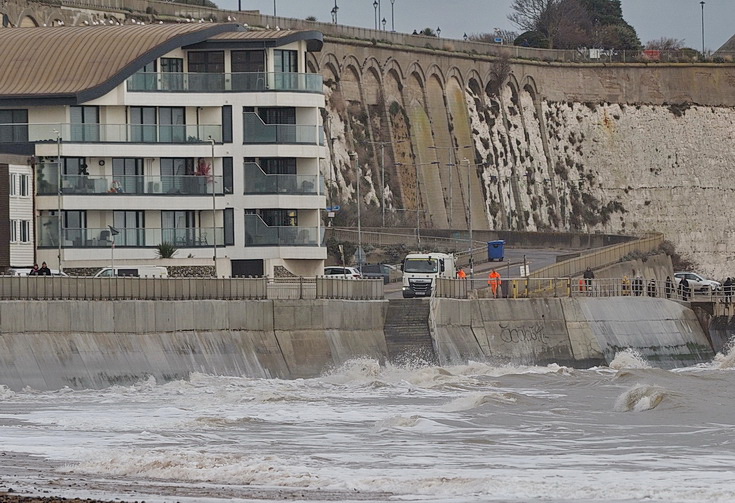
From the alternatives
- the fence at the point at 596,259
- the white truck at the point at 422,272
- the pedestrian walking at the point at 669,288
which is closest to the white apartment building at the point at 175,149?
the white truck at the point at 422,272

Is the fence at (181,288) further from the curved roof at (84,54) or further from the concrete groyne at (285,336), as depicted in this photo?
the curved roof at (84,54)

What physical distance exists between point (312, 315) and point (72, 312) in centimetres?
923

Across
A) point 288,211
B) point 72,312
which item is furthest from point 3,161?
point 72,312

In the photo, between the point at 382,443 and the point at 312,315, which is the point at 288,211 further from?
the point at 382,443

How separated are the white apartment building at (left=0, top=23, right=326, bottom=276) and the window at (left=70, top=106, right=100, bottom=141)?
0.05 m

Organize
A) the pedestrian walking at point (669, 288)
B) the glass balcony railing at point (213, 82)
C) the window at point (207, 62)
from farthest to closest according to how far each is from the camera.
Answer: the pedestrian walking at point (669, 288) → the window at point (207, 62) → the glass balcony railing at point (213, 82)

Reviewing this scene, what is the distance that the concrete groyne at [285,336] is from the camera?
45562mm

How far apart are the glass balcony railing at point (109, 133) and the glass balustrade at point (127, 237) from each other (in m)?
3.32

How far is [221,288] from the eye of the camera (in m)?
51.6

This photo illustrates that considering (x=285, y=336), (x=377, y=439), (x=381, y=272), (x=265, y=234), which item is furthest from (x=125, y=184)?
(x=377, y=439)

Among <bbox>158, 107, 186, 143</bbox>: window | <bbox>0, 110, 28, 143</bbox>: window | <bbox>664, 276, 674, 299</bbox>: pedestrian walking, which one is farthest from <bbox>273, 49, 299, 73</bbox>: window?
<bbox>664, 276, 674, 299</bbox>: pedestrian walking

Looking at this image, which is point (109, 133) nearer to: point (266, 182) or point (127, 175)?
point (127, 175)

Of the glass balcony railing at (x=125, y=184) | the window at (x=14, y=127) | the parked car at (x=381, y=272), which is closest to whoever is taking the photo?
the glass balcony railing at (x=125, y=184)

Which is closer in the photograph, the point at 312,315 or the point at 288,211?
the point at 312,315
